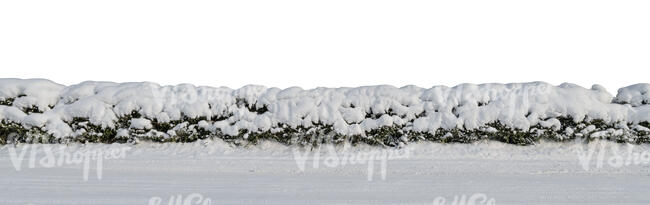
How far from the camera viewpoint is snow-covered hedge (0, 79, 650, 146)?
34.2 feet

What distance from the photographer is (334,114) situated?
34.4 feet

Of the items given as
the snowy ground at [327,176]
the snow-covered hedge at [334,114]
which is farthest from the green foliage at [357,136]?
the snowy ground at [327,176]

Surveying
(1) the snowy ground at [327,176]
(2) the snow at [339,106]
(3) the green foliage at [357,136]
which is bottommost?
(1) the snowy ground at [327,176]

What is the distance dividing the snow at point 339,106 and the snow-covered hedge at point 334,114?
17 millimetres

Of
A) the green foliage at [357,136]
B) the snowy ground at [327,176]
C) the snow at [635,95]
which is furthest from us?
the snow at [635,95]

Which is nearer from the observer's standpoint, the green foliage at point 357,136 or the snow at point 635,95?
the green foliage at point 357,136

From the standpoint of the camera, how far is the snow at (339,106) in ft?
34.3

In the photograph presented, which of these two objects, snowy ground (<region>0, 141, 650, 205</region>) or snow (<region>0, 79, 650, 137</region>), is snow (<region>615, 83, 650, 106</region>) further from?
snowy ground (<region>0, 141, 650, 205</region>)

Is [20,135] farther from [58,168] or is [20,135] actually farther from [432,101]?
[432,101]

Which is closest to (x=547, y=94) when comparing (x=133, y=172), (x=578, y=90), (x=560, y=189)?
(x=578, y=90)

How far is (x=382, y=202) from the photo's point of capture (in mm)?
6160

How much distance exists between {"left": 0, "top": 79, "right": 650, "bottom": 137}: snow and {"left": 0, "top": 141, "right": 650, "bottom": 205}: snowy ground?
427 mm

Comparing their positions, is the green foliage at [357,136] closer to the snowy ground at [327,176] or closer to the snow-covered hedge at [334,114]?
the snow-covered hedge at [334,114]

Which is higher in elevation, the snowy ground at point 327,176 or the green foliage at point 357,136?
the green foliage at point 357,136
